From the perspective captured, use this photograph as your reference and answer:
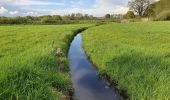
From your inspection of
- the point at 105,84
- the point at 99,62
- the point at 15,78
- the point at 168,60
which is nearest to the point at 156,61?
the point at 168,60

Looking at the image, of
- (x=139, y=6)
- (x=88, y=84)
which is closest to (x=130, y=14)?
(x=139, y=6)

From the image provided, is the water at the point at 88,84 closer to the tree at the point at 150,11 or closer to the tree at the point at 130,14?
the tree at the point at 150,11

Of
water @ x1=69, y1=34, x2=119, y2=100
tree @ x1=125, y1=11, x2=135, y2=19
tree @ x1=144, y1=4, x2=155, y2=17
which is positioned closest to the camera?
water @ x1=69, y1=34, x2=119, y2=100

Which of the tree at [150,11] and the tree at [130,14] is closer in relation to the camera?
the tree at [150,11]

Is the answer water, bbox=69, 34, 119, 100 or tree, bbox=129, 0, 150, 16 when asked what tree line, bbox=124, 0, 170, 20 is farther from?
water, bbox=69, 34, 119, 100

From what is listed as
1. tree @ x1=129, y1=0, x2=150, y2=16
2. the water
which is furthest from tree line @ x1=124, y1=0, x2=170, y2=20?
the water

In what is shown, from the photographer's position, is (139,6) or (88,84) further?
(139,6)

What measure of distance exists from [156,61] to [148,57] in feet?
2.42

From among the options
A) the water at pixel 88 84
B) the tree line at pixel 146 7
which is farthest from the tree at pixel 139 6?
the water at pixel 88 84

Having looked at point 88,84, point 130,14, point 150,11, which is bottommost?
point 130,14

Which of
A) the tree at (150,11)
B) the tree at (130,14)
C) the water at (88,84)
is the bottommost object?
the tree at (130,14)

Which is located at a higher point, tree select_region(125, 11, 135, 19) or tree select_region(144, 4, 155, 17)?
tree select_region(144, 4, 155, 17)

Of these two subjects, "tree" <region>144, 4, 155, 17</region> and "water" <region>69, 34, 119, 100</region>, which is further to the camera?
"tree" <region>144, 4, 155, 17</region>

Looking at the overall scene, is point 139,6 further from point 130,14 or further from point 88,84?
point 88,84
